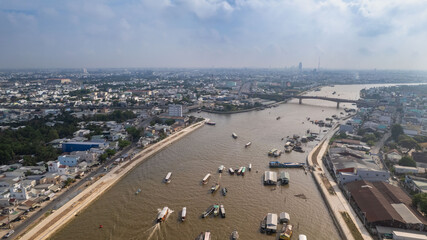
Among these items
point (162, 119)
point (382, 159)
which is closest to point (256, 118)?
point (162, 119)

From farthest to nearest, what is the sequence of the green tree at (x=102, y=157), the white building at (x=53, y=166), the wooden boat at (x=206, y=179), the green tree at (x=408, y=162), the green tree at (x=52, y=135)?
the green tree at (x=52, y=135) < the green tree at (x=102, y=157) < the green tree at (x=408, y=162) < the white building at (x=53, y=166) < the wooden boat at (x=206, y=179)

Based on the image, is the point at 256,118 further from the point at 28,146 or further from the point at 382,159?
the point at 28,146

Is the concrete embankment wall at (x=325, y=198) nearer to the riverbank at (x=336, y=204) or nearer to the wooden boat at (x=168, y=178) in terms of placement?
the riverbank at (x=336, y=204)

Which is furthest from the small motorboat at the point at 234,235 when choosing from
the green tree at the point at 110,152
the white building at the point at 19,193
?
the green tree at the point at 110,152

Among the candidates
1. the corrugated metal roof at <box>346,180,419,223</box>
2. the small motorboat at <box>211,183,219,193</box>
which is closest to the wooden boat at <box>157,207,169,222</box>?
the small motorboat at <box>211,183,219,193</box>

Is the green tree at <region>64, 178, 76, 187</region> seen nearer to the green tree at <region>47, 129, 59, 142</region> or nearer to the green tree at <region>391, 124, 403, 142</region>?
the green tree at <region>47, 129, 59, 142</region>
